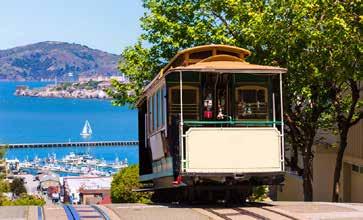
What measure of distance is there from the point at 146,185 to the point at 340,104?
6595mm

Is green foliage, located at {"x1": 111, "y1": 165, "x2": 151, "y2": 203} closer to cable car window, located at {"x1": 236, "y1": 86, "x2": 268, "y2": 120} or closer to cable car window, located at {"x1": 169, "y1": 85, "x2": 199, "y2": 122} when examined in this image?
cable car window, located at {"x1": 169, "y1": 85, "x2": 199, "y2": 122}

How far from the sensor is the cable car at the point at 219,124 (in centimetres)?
1550

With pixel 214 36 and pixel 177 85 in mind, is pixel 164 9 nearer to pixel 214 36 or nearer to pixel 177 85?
pixel 214 36

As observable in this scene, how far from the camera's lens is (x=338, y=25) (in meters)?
19.0

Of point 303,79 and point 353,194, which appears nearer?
point 303,79

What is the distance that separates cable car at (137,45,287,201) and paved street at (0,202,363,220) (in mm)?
738

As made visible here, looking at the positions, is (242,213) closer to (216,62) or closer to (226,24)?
(216,62)

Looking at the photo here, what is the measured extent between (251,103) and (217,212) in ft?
10.6

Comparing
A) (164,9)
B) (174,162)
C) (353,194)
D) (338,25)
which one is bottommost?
(353,194)

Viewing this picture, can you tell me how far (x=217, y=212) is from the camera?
14234 millimetres

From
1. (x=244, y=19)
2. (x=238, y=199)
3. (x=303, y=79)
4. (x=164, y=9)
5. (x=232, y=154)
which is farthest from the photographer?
(x=164, y=9)

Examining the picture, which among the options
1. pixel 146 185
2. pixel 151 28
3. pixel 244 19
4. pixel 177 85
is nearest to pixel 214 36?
pixel 244 19

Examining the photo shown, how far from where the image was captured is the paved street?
1332 cm

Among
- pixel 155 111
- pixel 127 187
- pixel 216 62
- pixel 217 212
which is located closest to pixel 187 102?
pixel 216 62
